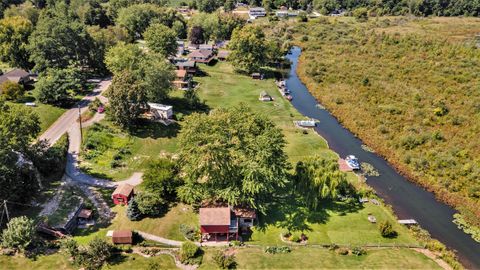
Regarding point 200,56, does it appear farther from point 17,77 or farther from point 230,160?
point 230,160

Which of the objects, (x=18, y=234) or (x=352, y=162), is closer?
(x=18, y=234)

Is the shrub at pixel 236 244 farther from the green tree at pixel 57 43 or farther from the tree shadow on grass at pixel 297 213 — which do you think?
the green tree at pixel 57 43

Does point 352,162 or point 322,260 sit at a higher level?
point 352,162

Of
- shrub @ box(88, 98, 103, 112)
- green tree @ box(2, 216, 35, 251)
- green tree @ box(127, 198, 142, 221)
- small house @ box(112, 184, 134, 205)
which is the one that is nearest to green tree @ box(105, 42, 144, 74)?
shrub @ box(88, 98, 103, 112)

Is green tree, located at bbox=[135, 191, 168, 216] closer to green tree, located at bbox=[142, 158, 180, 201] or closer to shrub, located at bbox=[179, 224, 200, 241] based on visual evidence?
green tree, located at bbox=[142, 158, 180, 201]

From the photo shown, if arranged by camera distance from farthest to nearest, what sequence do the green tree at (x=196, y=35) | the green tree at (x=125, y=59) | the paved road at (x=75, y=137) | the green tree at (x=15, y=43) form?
1. the green tree at (x=196, y=35)
2. the green tree at (x=15, y=43)
3. the green tree at (x=125, y=59)
4. the paved road at (x=75, y=137)

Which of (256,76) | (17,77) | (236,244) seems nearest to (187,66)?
(256,76)

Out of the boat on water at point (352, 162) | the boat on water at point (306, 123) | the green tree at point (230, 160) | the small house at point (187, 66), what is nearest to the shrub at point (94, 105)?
the small house at point (187, 66)

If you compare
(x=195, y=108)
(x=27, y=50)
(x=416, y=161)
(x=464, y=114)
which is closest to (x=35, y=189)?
(x=195, y=108)
